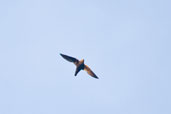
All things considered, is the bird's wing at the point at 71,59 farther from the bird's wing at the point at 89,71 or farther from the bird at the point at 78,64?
the bird's wing at the point at 89,71

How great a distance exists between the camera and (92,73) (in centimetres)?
16000

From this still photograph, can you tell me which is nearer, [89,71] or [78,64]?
[78,64]

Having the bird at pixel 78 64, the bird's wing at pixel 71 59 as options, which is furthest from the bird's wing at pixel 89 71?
the bird's wing at pixel 71 59

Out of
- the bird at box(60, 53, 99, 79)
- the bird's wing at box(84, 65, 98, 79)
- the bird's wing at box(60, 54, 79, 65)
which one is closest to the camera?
the bird at box(60, 53, 99, 79)

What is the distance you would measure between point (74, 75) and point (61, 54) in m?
4.17

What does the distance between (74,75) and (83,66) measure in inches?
89.9

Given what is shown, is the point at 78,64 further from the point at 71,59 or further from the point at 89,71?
the point at 89,71

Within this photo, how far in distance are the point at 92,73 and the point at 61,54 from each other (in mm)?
5988

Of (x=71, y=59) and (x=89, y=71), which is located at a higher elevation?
(x=71, y=59)

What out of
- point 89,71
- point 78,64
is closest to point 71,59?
point 78,64

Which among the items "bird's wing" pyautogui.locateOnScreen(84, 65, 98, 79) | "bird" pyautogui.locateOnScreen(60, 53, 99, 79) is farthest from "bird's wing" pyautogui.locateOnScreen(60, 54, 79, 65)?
"bird's wing" pyautogui.locateOnScreen(84, 65, 98, 79)

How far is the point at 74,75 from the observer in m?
158

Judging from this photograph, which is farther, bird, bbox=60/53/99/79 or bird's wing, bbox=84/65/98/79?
bird's wing, bbox=84/65/98/79

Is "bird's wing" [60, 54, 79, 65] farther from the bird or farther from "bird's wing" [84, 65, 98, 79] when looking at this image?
"bird's wing" [84, 65, 98, 79]
